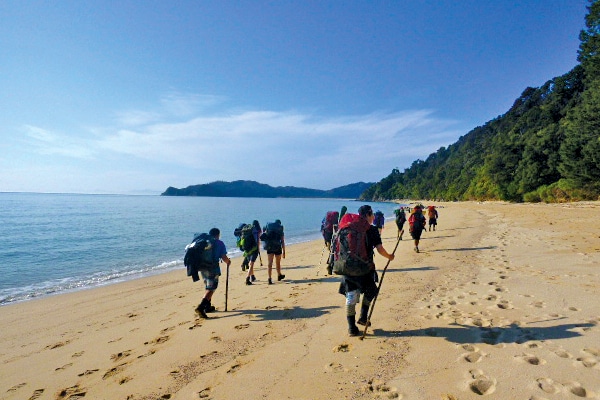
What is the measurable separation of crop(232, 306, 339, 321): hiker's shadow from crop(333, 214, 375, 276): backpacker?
2041mm

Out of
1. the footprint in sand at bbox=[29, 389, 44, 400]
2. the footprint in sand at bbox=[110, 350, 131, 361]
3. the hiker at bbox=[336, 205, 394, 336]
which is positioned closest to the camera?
the footprint in sand at bbox=[29, 389, 44, 400]

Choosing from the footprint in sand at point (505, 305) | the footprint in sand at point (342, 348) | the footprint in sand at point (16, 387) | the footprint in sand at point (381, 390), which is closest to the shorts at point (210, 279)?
the footprint in sand at point (16, 387)

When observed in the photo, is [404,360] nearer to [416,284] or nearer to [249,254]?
[416,284]

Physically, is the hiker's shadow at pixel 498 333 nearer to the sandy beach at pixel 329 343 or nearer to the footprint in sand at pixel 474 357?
the sandy beach at pixel 329 343

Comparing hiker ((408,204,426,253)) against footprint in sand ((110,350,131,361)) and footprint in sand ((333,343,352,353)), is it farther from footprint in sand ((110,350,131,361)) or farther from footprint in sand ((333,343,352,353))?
footprint in sand ((110,350,131,361))

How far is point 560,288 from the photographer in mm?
7223

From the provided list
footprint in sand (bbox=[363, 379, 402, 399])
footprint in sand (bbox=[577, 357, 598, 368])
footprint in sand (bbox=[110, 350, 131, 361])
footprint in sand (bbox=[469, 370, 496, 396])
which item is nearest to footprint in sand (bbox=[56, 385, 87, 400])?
footprint in sand (bbox=[110, 350, 131, 361])

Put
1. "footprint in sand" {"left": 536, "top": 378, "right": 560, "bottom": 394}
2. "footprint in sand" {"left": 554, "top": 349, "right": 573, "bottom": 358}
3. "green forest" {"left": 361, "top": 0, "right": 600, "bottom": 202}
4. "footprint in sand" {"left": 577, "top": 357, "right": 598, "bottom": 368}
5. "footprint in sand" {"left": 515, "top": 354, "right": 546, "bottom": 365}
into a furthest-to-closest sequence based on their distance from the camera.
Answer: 1. "green forest" {"left": 361, "top": 0, "right": 600, "bottom": 202}
2. "footprint in sand" {"left": 554, "top": 349, "right": 573, "bottom": 358}
3. "footprint in sand" {"left": 515, "top": 354, "right": 546, "bottom": 365}
4. "footprint in sand" {"left": 577, "top": 357, "right": 598, "bottom": 368}
5. "footprint in sand" {"left": 536, "top": 378, "right": 560, "bottom": 394}

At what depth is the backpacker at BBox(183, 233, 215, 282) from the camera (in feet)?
23.3

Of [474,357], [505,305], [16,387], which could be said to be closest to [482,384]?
[474,357]

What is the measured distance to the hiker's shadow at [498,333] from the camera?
15.6 feet

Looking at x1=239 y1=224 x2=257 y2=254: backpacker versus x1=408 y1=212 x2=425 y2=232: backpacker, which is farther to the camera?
x1=408 y1=212 x2=425 y2=232: backpacker

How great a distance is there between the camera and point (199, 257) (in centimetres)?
718

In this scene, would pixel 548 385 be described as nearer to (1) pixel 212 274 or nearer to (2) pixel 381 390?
(2) pixel 381 390
